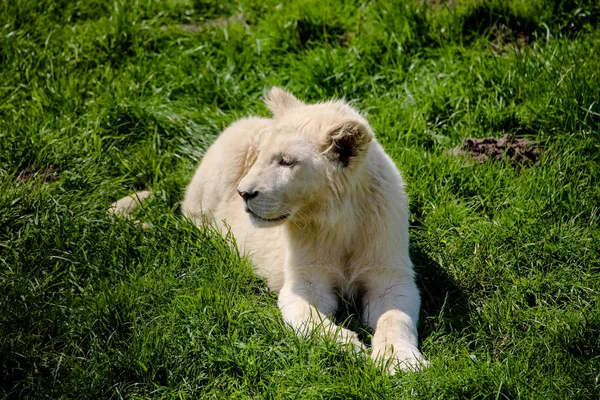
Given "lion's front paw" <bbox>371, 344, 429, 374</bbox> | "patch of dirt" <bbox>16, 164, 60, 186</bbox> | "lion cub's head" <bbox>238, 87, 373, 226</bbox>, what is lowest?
"patch of dirt" <bbox>16, 164, 60, 186</bbox>

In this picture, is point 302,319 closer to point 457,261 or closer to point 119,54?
point 457,261

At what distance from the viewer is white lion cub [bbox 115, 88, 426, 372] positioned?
5.11m

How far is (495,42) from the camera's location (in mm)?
7781

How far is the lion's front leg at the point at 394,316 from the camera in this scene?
4.66 metres

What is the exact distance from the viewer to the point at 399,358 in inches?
183

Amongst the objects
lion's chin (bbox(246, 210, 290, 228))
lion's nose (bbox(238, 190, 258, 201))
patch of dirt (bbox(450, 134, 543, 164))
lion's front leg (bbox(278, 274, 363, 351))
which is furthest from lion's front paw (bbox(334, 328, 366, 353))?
patch of dirt (bbox(450, 134, 543, 164))

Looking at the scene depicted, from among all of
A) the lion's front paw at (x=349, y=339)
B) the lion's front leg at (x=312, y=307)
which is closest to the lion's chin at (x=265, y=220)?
the lion's front leg at (x=312, y=307)

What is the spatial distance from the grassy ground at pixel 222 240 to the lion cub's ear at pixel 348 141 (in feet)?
3.61

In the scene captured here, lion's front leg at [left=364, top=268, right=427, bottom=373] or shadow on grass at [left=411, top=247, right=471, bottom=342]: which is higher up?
lion's front leg at [left=364, top=268, right=427, bottom=373]

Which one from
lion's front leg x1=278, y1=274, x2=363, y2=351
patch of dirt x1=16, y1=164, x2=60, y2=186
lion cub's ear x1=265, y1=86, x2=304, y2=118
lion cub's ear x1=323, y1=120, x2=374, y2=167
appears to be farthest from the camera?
patch of dirt x1=16, y1=164, x2=60, y2=186

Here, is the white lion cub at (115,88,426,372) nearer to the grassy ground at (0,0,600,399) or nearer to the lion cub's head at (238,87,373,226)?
the lion cub's head at (238,87,373,226)

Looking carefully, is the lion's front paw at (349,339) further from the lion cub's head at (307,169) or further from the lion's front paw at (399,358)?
the lion cub's head at (307,169)

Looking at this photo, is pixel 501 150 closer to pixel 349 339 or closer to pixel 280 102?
pixel 280 102

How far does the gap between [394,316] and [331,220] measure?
792mm
